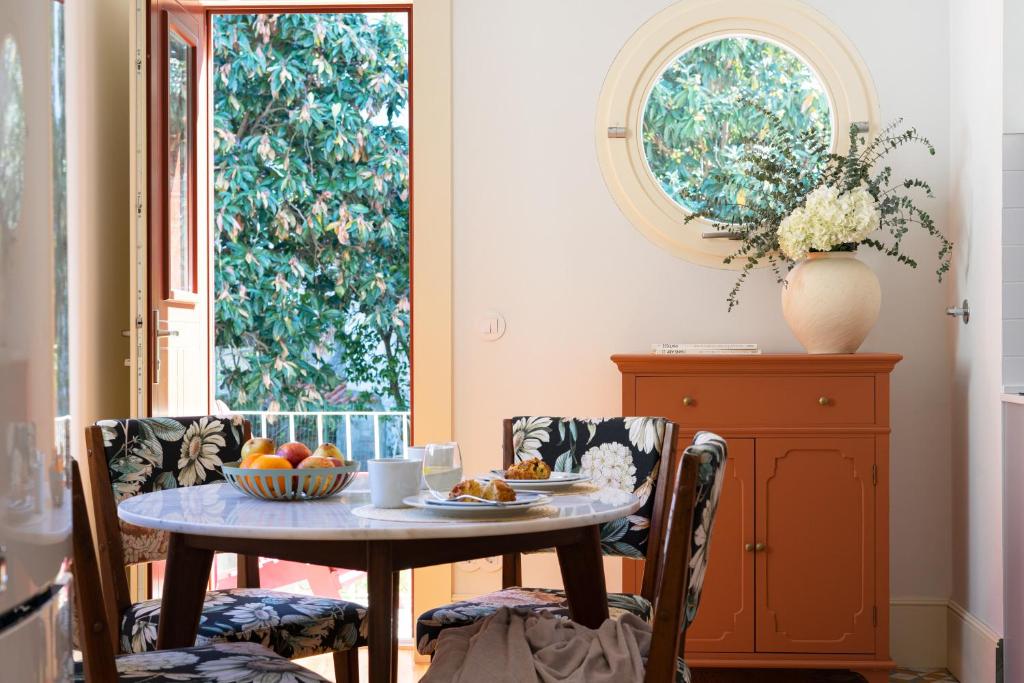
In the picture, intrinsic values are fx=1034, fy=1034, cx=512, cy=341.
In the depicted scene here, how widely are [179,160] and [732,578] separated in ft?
7.82

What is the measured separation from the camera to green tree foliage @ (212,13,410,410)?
6.60 m

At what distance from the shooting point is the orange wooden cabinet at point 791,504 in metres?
3.15

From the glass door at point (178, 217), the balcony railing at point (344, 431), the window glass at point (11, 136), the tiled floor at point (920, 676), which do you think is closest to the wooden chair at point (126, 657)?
the window glass at point (11, 136)

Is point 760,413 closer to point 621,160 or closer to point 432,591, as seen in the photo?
point 621,160

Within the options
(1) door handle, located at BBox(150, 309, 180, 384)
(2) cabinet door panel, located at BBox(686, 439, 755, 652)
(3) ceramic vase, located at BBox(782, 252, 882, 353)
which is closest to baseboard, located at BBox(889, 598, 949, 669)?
(2) cabinet door panel, located at BBox(686, 439, 755, 652)

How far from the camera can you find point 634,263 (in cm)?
360

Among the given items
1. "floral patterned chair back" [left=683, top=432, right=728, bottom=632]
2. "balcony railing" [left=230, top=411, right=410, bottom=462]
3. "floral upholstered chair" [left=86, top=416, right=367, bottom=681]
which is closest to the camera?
"floral patterned chair back" [left=683, top=432, right=728, bottom=632]

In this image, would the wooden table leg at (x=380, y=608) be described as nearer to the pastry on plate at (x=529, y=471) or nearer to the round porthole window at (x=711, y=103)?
the pastry on plate at (x=529, y=471)

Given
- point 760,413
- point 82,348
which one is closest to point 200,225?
point 82,348

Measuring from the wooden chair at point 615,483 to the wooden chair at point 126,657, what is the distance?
544mm

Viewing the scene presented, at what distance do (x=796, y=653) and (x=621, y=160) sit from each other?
5.63ft

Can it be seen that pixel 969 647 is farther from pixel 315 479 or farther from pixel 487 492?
pixel 315 479

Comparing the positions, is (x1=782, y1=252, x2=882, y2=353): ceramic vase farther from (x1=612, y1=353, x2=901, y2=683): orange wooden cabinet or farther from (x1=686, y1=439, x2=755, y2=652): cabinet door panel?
(x1=686, y1=439, x2=755, y2=652): cabinet door panel

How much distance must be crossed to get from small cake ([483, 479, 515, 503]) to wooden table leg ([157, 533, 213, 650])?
574 mm
